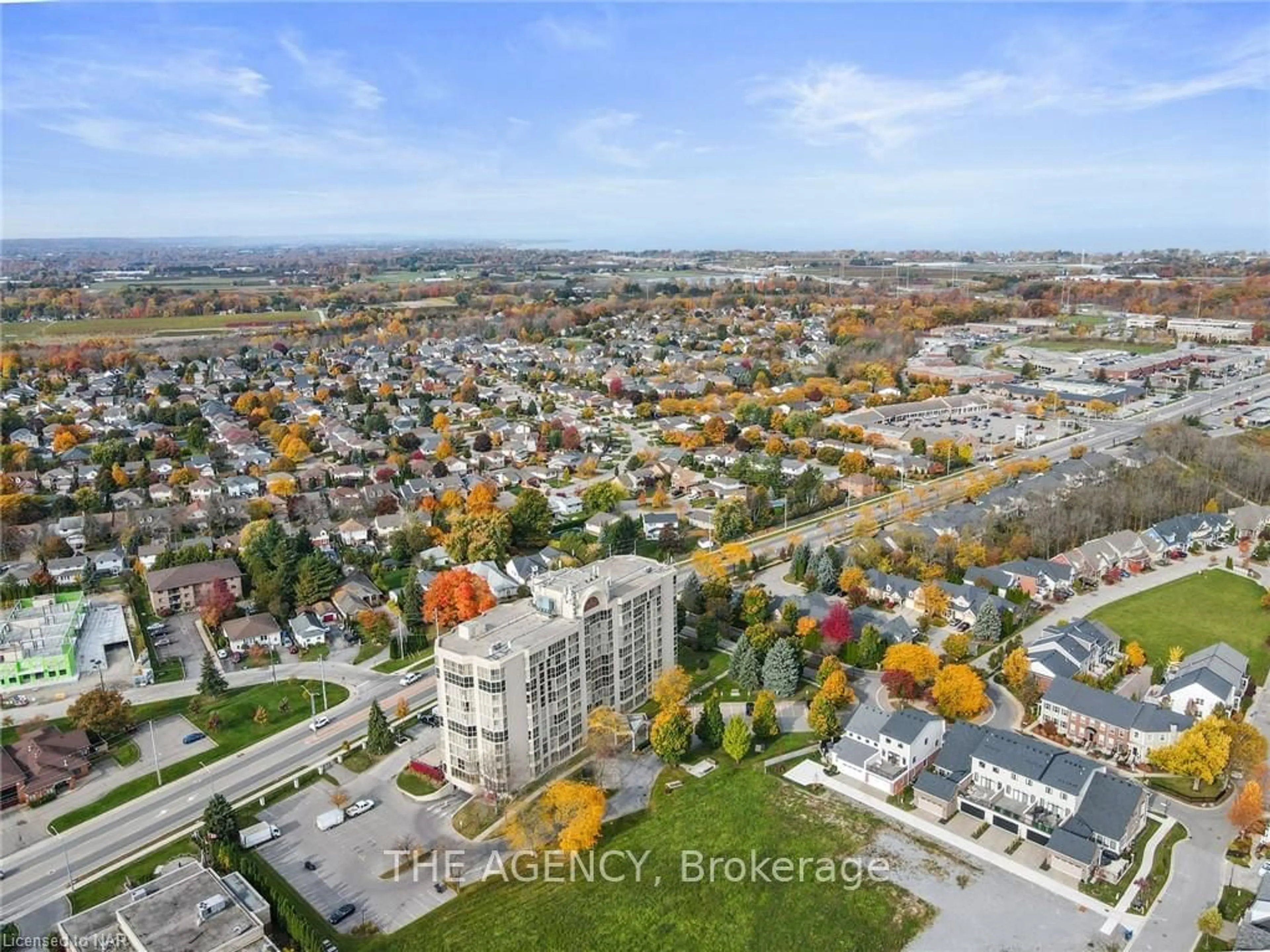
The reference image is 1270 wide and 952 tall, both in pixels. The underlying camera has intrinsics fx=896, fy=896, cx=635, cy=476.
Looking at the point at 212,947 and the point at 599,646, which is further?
the point at 599,646

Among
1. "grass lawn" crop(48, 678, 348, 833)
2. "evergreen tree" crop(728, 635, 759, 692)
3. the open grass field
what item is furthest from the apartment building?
the open grass field

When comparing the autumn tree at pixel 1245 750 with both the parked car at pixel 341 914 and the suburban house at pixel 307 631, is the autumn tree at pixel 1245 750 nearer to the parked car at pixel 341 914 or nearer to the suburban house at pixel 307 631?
the parked car at pixel 341 914

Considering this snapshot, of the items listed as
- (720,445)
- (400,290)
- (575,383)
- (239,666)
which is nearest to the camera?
(239,666)

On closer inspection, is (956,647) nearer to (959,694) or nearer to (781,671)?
(959,694)

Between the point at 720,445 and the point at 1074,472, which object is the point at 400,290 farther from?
the point at 1074,472

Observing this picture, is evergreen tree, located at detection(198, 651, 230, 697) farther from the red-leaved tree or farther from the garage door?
the garage door

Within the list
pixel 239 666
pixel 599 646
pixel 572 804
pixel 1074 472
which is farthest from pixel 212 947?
pixel 1074 472

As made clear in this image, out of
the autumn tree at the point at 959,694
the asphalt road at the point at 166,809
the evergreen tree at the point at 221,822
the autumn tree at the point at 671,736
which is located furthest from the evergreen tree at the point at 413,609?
the autumn tree at the point at 959,694
